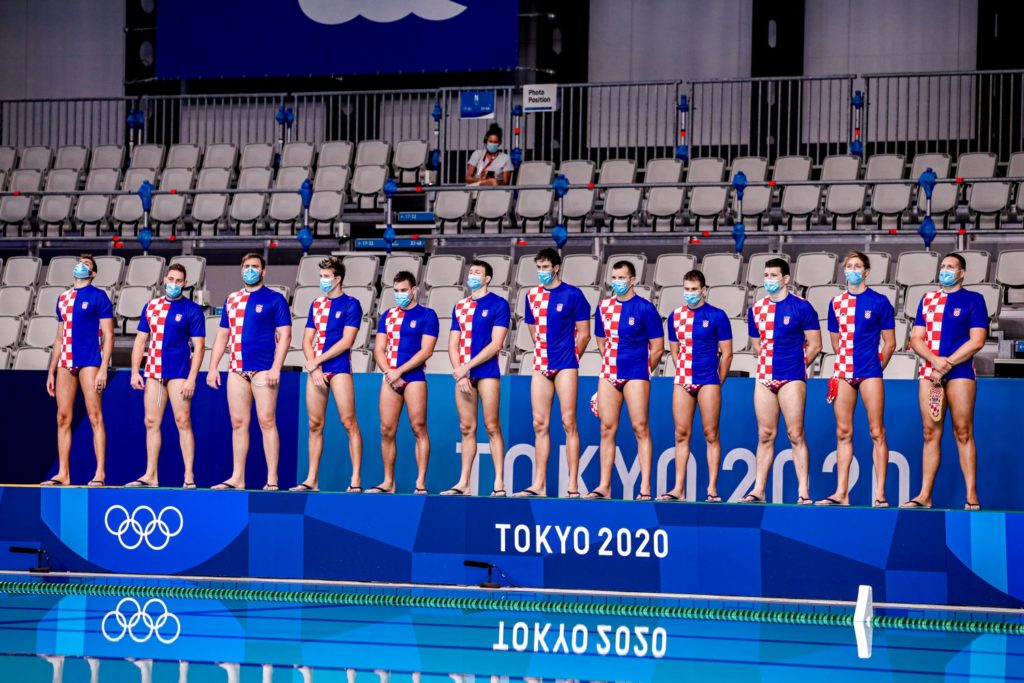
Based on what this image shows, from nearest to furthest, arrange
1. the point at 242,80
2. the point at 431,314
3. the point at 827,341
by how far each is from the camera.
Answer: the point at 431,314
the point at 827,341
the point at 242,80

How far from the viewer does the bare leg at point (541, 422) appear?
32.8 ft

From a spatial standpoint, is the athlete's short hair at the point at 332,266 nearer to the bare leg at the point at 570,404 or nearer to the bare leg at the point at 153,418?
the bare leg at the point at 153,418

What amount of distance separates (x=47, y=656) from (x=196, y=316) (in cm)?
471

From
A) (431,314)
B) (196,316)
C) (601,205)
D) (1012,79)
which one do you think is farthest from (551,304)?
(1012,79)

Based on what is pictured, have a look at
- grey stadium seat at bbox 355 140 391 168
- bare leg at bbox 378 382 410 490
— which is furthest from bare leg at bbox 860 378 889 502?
grey stadium seat at bbox 355 140 391 168

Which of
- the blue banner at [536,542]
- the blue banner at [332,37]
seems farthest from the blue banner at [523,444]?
the blue banner at [332,37]

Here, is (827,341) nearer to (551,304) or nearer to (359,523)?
(551,304)

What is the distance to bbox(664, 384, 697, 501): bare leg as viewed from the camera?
10.0 m

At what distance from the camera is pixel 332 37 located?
1861 centimetres

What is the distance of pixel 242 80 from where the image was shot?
1941 centimetres

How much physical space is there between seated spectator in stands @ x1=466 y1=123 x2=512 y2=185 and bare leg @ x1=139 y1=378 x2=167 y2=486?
592 cm

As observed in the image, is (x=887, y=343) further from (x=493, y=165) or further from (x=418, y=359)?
(x=493, y=165)

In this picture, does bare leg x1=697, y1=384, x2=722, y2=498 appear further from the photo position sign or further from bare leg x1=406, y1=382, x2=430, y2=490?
the photo position sign

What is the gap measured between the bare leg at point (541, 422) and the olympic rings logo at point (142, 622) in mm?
2784
